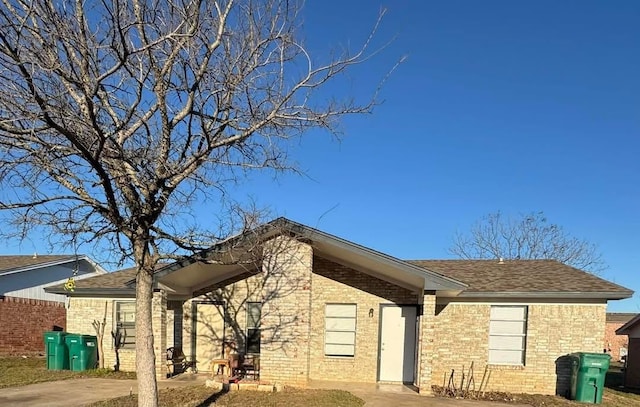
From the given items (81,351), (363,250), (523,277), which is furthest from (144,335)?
(523,277)

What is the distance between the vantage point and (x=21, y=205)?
21.7 feet

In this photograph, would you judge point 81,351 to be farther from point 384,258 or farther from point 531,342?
point 531,342

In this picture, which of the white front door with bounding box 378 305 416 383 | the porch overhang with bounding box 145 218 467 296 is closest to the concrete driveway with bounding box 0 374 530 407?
the white front door with bounding box 378 305 416 383

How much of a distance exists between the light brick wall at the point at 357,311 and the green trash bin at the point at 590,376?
13.1ft

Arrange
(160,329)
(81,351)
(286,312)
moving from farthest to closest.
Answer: (81,351)
(160,329)
(286,312)

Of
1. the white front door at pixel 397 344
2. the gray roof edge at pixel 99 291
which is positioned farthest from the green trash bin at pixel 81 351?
the white front door at pixel 397 344

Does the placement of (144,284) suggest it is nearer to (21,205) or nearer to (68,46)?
(21,205)

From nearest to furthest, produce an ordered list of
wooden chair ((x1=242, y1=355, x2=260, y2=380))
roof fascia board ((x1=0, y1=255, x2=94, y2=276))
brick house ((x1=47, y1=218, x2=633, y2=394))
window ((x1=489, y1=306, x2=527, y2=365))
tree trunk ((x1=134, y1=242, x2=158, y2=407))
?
tree trunk ((x1=134, y1=242, x2=158, y2=407)) < brick house ((x1=47, y1=218, x2=633, y2=394)) < wooden chair ((x1=242, y1=355, x2=260, y2=380)) < window ((x1=489, y1=306, x2=527, y2=365)) < roof fascia board ((x1=0, y1=255, x2=94, y2=276))

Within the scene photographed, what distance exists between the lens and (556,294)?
11.4 metres

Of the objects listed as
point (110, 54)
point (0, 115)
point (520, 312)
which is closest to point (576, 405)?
point (520, 312)

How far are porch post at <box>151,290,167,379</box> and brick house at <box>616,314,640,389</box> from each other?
16.0 meters

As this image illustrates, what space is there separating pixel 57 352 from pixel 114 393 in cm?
468

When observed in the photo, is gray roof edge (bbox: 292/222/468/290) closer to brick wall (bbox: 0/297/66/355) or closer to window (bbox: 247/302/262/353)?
window (bbox: 247/302/262/353)

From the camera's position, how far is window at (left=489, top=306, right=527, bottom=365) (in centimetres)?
1184
